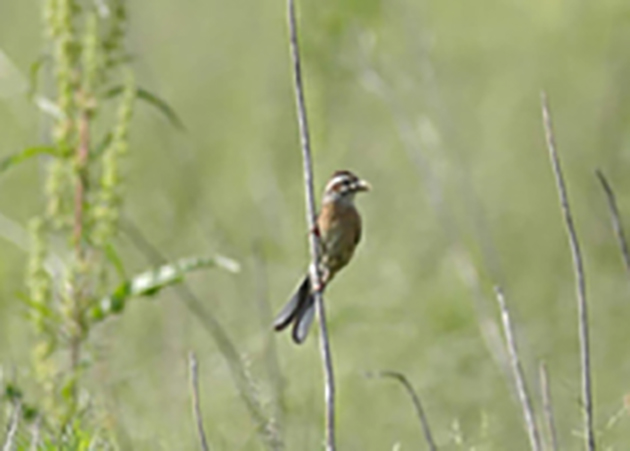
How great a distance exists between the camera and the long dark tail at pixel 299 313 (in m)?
2.91

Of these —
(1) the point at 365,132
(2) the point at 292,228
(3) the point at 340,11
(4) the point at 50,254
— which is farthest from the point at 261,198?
(4) the point at 50,254

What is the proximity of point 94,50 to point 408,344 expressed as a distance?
2432mm

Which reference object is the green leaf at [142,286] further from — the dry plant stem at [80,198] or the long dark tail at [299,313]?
the long dark tail at [299,313]

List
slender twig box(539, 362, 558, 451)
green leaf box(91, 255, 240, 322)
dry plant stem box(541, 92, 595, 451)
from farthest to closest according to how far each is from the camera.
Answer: green leaf box(91, 255, 240, 322) < slender twig box(539, 362, 558, 451) < dry plant stem box(541, 92, 595, 451)

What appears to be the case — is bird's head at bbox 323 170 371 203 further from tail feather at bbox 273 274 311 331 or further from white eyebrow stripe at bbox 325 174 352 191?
tail feather at bbox 273 274 311 331

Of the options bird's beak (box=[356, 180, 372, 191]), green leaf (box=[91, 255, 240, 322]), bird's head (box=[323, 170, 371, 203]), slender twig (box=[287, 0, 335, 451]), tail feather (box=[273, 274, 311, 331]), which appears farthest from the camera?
green leaf (box=[91, 255, 240, 322])

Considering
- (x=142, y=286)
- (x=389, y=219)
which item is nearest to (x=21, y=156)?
(x=142, y=286)

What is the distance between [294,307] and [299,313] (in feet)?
0.16

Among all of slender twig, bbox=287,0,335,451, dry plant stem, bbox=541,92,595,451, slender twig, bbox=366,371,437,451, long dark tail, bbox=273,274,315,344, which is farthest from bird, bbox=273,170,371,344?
dry plant stem, bbox=541,92,595,451

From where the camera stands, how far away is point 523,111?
6.77 m

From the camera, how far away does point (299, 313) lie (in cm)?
297

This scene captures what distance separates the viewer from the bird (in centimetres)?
292

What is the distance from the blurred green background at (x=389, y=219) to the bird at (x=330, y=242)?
0.41 m

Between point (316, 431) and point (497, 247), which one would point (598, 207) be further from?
point (316, 431)
